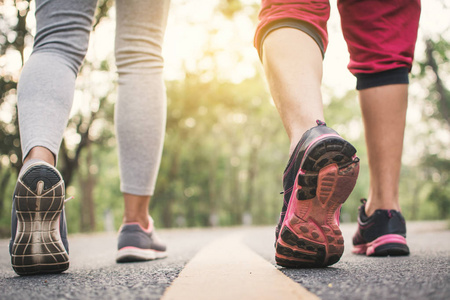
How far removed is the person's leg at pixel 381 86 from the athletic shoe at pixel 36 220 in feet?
4.52

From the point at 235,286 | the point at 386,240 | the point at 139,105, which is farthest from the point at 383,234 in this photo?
the point at 139,105

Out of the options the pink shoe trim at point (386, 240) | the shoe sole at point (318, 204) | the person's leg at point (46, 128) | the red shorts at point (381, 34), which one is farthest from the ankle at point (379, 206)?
the person's leg at point (46, 128)

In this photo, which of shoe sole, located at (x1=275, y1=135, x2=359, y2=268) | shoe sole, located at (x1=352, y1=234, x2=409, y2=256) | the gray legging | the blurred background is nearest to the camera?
shoe sole, located at (x1=275, y1=135, x2=359, y2=268)

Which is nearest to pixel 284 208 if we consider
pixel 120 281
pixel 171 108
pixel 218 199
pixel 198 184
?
pixel 120 281

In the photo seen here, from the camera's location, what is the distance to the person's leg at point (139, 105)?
204 cm

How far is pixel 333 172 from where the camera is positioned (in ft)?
4.09

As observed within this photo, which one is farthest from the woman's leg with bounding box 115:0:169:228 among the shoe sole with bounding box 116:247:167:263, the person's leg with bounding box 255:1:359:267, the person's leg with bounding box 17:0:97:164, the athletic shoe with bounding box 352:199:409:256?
the athletic shoe with bounding box 352:199:409:256

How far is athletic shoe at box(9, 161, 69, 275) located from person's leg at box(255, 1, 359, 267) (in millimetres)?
750

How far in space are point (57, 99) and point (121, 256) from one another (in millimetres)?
757

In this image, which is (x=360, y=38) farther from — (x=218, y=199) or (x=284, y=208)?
(x=218, y=199)

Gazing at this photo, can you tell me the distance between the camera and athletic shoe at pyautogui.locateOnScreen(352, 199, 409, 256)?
1.90 metres

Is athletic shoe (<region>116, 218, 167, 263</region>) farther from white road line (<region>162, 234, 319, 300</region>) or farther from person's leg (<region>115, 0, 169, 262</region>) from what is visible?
white road line (<region>162, 234, 319, 300</region>)

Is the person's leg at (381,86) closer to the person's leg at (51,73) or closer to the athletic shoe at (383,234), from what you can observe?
the athletic shoe at (383,234)

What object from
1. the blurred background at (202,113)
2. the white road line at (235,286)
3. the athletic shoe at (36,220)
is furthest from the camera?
the blurred background at (202,113)
